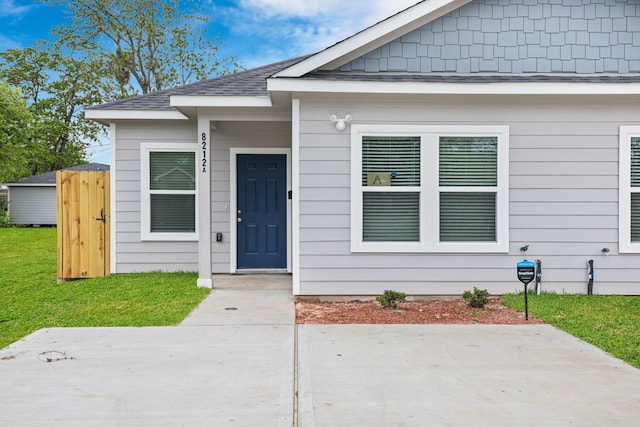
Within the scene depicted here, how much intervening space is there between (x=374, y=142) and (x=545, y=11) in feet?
9.82

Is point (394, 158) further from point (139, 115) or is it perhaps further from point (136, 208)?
point (136, 208)

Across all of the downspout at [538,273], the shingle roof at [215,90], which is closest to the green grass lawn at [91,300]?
the shingle roof at [215,90]

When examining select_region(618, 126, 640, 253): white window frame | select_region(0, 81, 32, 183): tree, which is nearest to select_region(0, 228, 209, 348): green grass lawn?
select_region(618, 126, 640, 253): white window frame

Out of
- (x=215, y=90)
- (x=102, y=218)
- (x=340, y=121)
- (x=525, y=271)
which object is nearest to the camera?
(x=525, y=271)

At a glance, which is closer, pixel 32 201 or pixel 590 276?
pixel 590 276

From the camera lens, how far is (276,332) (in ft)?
15.7

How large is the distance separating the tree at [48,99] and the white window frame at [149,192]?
84.6 feet

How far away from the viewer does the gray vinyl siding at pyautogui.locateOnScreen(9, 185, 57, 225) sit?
23703mm

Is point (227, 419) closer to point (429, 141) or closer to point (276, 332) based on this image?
point (276, 332)

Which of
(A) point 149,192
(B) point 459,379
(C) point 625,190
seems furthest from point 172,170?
(C) point 625,190

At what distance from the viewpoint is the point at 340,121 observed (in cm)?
616

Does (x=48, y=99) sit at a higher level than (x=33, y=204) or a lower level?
higher

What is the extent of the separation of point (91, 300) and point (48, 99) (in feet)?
103

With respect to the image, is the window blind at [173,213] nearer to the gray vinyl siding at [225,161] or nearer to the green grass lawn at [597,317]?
the gray vinyl siding at [225,161]
